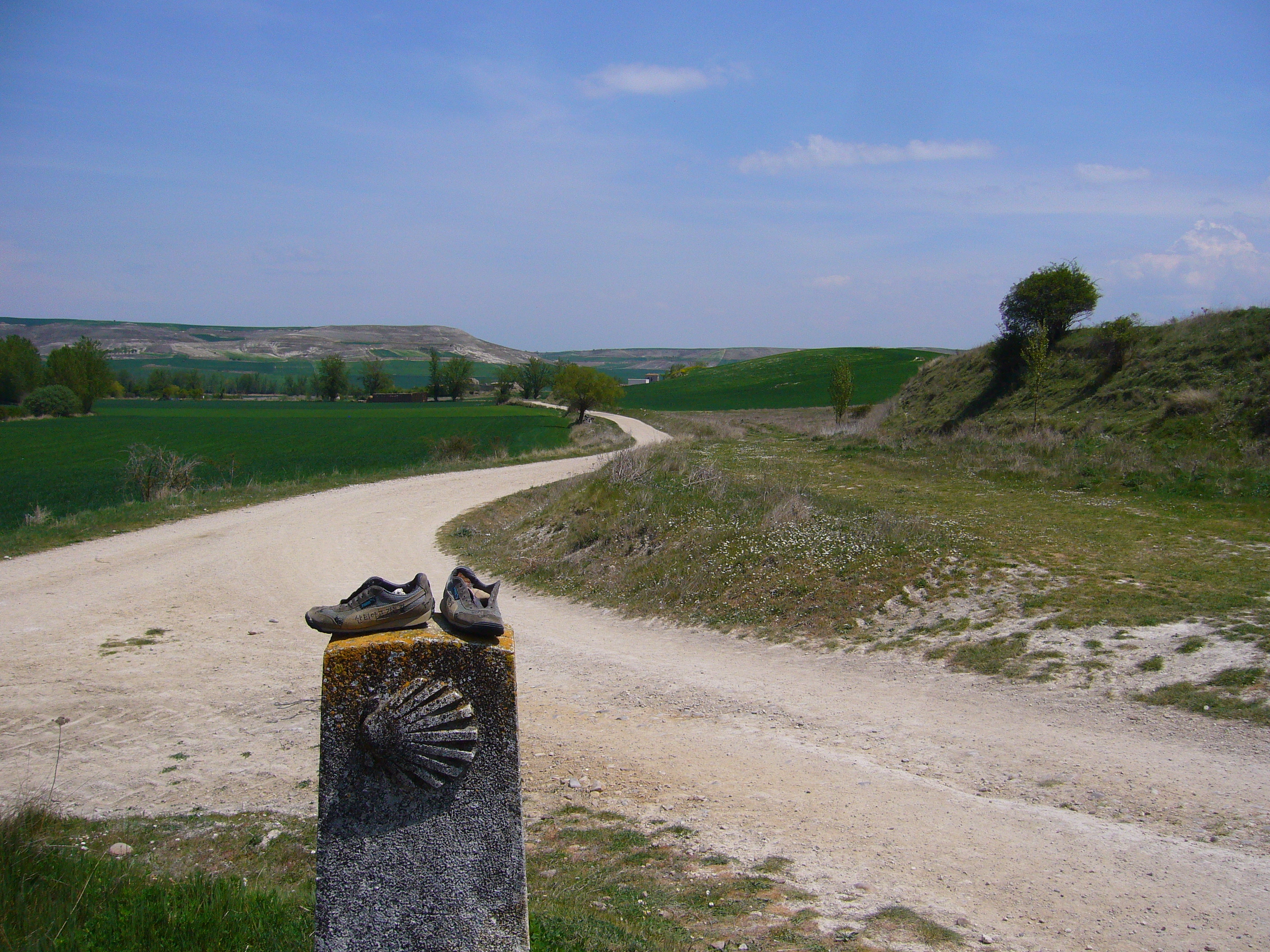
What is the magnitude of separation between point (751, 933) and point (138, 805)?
205 inches

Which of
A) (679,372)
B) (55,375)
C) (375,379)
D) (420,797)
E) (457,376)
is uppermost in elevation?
(679,372)

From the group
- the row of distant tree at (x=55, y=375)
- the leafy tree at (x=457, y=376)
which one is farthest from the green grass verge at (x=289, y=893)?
the leafy tree at (x=457, y=376)

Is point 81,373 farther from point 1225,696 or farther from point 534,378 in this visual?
point 1225,696

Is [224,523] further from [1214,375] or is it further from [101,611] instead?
[1214,375]

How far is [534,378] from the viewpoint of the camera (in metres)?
113

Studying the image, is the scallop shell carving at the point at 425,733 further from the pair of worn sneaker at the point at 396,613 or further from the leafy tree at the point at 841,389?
the leafy tree at the point at 841,389

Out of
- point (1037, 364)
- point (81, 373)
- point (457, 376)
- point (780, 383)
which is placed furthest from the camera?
point (457, 376)

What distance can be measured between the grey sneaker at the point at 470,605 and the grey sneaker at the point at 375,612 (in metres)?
0.11

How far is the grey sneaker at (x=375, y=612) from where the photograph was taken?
3258mm

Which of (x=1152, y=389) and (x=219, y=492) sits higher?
(x=1152, y=389)

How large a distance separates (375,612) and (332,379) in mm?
132090

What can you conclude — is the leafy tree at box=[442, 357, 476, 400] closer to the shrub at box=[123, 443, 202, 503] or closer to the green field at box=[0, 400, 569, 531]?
the green field at box=[0, 400, 569, 531]

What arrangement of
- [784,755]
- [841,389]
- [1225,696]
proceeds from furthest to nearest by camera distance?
[841,389] < [1225,696] < [784,755]

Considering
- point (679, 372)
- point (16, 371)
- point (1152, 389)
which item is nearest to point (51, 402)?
point (16, 371)
